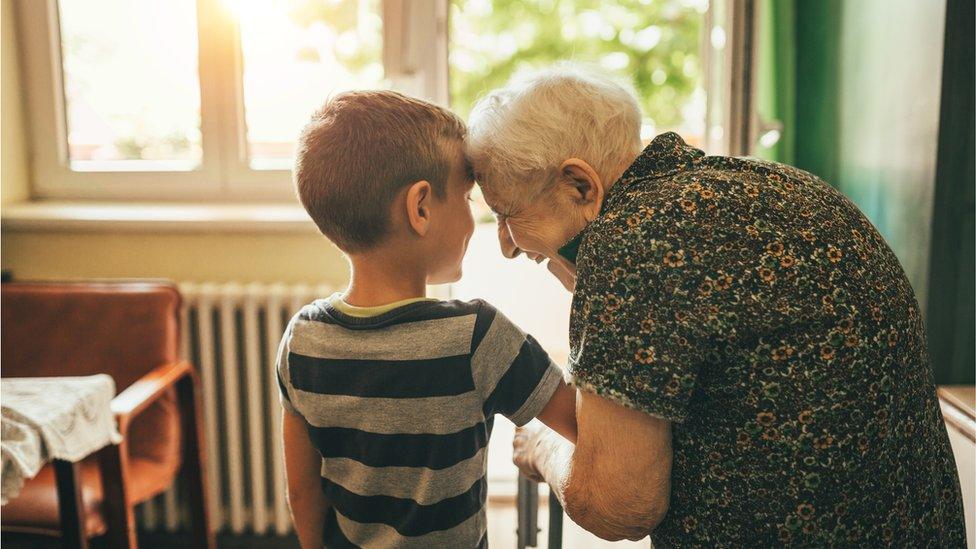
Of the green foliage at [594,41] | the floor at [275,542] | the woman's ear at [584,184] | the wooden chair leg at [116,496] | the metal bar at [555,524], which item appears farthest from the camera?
the green foliage at [594,41]

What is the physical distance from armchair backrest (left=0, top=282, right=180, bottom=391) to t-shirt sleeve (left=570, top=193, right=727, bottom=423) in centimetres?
170

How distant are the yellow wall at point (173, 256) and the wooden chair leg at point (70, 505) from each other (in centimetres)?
92

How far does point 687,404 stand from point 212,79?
2193mm

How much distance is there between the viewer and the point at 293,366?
1056 mm

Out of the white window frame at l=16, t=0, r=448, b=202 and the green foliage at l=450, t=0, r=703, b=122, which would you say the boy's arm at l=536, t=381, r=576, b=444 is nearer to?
the white window frame at l=16, t=0, r=448, b=202

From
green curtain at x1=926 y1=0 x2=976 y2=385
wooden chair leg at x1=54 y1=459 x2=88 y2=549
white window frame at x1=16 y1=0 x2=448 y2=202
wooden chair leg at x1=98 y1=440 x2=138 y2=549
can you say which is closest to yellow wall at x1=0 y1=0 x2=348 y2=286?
white window frame at x1=16 y1=0 x2=448 y2=202

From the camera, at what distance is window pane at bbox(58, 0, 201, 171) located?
266 centimetres

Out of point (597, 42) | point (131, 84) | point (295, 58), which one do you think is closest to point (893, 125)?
point (295, 58)

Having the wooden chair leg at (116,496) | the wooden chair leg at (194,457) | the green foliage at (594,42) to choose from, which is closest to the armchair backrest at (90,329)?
the wooden chair leg at (194,457)

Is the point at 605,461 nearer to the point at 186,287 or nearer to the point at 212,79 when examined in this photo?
the point at 186,287

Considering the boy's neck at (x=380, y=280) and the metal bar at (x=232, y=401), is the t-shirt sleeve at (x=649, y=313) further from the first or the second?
the metal bar at (x=232, y=401)

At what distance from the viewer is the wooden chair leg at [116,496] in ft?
6.03

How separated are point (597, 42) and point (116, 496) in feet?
11.4

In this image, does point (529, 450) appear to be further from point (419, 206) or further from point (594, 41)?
point (594, 41)
